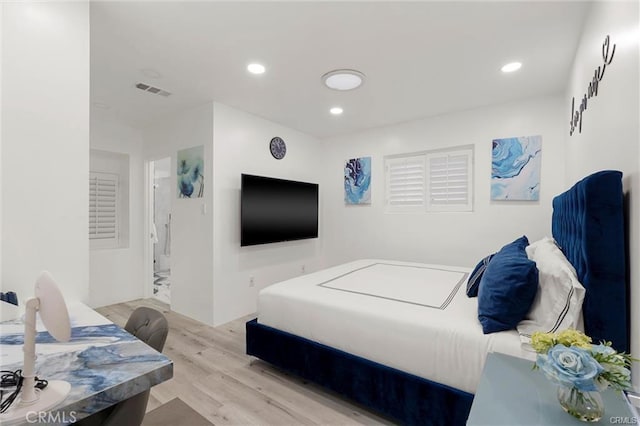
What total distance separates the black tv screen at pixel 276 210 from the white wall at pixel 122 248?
6.45ft

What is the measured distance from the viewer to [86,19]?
1803 mm

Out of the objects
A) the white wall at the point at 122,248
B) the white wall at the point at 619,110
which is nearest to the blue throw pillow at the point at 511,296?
the white wall at the point at 619,110

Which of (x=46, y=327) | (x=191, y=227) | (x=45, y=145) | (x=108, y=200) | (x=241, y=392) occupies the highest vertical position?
(x=45, y=145)

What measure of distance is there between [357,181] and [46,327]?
13.7 feet

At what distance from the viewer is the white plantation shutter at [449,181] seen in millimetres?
3787

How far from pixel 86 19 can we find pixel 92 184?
10.0ft

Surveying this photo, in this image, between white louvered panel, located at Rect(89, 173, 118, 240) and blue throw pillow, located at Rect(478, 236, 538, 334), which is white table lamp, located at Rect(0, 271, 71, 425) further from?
white louvered panel, located at Rect(89, 173, 118, 240)

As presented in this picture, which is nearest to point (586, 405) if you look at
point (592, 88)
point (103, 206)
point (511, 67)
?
point (592, 88)

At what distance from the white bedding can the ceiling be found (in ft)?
6.38

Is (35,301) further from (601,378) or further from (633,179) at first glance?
(633,179)

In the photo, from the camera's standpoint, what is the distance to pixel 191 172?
12.2 ft

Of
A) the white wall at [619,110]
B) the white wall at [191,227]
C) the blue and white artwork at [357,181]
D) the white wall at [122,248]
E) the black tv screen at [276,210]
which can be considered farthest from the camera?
the blue and white artwork at [357,181]

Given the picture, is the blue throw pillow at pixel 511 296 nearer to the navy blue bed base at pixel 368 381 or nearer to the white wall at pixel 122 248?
the navy blue bed base at pixel 368 381

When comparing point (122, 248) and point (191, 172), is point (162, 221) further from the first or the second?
point (191, 172)
